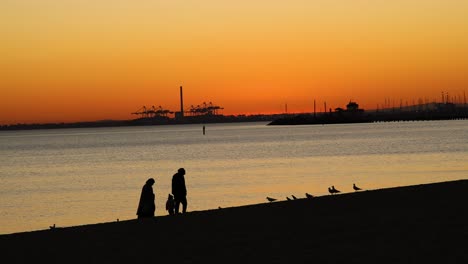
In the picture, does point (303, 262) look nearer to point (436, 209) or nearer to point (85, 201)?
point (436, 209)

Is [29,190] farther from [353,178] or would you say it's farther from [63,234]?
[63,234]

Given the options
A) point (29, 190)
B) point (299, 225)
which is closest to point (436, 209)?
point (299, 225)

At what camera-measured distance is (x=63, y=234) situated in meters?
17.2

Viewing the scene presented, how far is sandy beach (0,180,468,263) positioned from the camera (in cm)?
1312

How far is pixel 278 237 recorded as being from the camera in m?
15.4

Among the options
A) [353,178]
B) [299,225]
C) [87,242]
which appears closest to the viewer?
[87,242]

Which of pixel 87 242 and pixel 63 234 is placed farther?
pixel 63 234

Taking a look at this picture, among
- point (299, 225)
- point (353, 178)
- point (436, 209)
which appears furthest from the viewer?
point (353, 178)

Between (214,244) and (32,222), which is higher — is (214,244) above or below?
above

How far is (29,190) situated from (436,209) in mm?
45828

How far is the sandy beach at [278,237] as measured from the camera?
13.1 m

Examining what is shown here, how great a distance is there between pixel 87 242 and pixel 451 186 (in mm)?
13079

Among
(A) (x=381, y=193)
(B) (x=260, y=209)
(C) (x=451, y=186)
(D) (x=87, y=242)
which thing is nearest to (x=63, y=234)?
(D) (x=87, y=242)

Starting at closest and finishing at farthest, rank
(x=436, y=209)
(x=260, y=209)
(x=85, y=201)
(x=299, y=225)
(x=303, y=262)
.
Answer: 1. (x=303, y=262)
2. (x=299, y=225)
3. (x=436, y=209)
4. (x=260, y=209)
5. (x=85, y=201)
